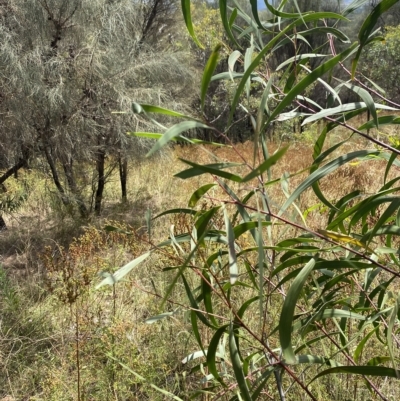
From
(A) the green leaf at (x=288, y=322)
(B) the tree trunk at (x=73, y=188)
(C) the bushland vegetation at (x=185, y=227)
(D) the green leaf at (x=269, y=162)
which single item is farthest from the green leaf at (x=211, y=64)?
(B) the tree trunk at (x=73, y=188)

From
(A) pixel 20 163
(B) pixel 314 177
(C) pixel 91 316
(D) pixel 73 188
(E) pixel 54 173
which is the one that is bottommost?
(C) pixel 91 316

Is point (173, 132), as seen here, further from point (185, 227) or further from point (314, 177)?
point (185, 227)

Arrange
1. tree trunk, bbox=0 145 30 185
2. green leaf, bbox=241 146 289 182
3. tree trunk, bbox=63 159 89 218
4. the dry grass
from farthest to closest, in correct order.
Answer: tree trunk, bbox=63 159 89 218 < tree trunk, bbox=0 145 30 185 < the dry grass < green leaf, bbox=241 146 289 182

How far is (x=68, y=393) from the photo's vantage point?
4.91ft

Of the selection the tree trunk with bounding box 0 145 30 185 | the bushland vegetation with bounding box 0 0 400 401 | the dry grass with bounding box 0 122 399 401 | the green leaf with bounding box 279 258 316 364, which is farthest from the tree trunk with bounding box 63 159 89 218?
the green leaf with bounding box 279 258 316 364

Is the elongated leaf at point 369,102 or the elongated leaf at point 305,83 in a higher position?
the elongated leaf at point 305,83

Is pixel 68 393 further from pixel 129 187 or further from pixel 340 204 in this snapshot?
pixel 129 187

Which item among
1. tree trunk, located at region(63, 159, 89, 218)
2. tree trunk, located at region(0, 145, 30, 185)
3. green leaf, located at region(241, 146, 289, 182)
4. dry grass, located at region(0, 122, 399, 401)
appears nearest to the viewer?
green leaf, located at region(241, 146, 289, 182)

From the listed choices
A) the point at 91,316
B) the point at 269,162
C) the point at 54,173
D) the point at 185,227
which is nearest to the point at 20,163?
the point at 54,173

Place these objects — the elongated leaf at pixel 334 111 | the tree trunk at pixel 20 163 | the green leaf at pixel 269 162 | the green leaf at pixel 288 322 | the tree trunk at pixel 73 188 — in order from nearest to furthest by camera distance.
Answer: the green leaf at pixel 269 162
the green leaf at pixel 288 322
the elongated leaf at pixel 334 111
the tree trunk at pixel 20 163
the tree trunk at pixel 73 188

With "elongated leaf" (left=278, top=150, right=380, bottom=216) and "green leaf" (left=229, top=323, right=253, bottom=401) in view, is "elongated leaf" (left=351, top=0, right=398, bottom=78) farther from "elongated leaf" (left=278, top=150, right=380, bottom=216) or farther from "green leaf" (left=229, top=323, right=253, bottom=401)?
"green leaf" (left=229, top=323, right=253, bottom=401)

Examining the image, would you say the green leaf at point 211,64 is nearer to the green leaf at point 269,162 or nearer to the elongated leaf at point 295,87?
the elongated leaf at point 295,87

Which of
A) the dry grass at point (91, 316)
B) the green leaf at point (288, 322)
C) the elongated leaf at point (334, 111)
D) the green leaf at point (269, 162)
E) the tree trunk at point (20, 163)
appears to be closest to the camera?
the green leaf at point (269, 162)

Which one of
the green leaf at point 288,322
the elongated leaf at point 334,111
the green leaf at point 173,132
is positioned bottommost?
the green leaf at point 288,322
